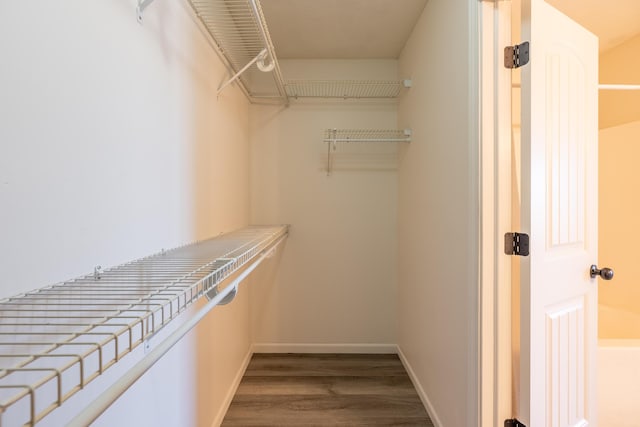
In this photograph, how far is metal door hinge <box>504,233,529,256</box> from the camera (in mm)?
1262

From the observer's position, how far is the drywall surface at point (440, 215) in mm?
1447

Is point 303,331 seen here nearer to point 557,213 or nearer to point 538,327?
point 538,327

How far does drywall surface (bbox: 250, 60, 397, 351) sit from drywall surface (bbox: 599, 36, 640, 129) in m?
1.37

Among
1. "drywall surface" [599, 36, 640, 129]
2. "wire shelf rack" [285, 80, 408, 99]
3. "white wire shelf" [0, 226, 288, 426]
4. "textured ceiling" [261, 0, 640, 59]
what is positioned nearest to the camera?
"white wire shelf" [0, 226, 288, 426]

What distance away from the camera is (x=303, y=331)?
273cm

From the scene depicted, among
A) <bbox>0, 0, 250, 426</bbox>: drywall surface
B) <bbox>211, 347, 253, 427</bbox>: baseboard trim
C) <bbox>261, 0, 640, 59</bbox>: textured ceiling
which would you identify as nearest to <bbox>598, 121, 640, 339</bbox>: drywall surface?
<bbox>261, 0, 640, 59</bbox>: textured ceiling

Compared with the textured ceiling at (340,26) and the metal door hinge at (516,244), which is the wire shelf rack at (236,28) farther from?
the metal door hinge at (516,244)

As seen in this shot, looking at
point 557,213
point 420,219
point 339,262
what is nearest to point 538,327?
point 557,213

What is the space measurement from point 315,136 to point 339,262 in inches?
40.7

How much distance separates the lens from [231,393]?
2059mm

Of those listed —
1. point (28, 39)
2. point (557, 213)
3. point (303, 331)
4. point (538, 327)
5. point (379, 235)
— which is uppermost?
point (28, 39)

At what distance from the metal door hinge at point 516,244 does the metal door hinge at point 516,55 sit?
0.65m

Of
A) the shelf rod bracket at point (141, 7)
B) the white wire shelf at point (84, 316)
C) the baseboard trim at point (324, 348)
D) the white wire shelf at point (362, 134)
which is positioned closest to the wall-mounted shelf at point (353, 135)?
the white wire shelf at point (362, 134)

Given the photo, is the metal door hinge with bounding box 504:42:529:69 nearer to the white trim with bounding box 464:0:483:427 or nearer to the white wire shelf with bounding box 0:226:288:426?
the white trim with bounding box 464:0:483:427
